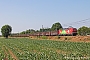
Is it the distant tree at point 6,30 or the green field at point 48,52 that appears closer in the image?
the green field at point 48,52

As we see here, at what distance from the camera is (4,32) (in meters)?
132

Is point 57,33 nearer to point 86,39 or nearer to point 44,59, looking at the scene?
point 86,39

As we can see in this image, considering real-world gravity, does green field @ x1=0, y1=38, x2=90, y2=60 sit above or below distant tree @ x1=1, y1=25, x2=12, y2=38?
below

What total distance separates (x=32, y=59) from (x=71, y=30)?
134ft

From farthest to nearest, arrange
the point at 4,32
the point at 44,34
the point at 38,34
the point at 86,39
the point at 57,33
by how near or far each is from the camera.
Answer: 1. the point at 4,32
2. the point at 38,34
3. the point at 44,34
4. the point at 57,33
5. the point at 86,39

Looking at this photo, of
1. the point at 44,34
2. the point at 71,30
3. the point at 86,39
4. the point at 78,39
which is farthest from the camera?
the point at 44,34

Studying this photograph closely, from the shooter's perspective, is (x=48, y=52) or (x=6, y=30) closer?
(x=48, y=52)

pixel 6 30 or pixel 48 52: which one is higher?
pixel 6 30

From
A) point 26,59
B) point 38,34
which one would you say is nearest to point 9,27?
point 38,34

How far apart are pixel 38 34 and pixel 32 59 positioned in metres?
72.0

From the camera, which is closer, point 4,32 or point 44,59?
point 44,59

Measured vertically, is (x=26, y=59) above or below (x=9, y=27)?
below

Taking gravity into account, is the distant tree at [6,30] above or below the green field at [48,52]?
above

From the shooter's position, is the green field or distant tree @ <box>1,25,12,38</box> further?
distant tree @ <box>1,25,12,38</box>
